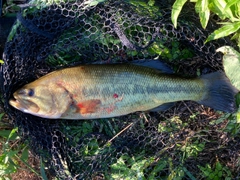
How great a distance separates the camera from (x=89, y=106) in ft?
11.4

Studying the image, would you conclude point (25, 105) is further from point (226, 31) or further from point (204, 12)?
point (226, 31)

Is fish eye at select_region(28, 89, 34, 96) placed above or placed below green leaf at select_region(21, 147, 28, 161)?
above

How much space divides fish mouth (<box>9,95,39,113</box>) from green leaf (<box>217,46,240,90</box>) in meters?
1.77

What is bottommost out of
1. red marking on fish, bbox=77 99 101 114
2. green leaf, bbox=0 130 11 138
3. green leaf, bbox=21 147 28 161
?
green leaf, bbox=21 147 28 161

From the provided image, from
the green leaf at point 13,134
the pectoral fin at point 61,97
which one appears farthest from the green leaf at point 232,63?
the green leaf at point 13,134

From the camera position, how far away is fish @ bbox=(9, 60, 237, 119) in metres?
3.44

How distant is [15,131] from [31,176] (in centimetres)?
56

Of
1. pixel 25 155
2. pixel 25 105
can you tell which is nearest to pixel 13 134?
pixel 25 155

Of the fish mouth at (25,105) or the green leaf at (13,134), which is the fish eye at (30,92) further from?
the green leaf at (13,134)

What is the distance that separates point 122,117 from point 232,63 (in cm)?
122

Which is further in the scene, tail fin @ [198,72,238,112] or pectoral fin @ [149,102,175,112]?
pectoral fin @ [149,102,175,112]

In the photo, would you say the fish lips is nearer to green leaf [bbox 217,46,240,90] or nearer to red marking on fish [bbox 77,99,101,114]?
red marking on fish [bbox 77,99,101,114]

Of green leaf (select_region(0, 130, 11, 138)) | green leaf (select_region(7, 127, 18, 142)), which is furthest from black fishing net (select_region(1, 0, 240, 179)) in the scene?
green leaf (select_region(0, 130, 11, 138))

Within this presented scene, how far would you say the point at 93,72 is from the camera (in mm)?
3463
